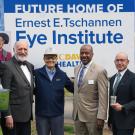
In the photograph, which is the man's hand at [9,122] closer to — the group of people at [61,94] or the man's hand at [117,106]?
the group of people at [61,94]

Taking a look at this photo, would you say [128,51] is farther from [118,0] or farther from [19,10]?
[19,10]

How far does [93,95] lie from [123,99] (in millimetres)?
534

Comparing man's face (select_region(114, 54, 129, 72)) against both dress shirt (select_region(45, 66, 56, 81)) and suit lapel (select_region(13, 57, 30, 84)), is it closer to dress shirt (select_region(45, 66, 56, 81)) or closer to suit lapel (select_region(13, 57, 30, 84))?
dress shirt (select_region(45, 66, 56, 81))

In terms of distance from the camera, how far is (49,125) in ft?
27.2

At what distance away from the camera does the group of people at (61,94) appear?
7.77 metres

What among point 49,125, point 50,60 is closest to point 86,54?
point 50,60

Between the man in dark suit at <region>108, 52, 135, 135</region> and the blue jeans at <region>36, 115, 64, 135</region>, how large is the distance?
2.82ft

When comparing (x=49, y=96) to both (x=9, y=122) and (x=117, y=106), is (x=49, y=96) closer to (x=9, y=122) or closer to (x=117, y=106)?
(x=9, y=122)

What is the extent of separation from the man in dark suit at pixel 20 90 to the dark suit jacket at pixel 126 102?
1.26 m

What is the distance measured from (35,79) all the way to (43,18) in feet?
7.82

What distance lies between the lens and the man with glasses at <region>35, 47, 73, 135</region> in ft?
26.7

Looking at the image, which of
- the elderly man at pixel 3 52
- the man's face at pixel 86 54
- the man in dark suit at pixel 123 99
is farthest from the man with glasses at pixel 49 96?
the elderly man at pixel 3 52

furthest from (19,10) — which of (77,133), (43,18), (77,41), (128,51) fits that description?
(77,133)

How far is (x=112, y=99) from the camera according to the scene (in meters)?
7.75
